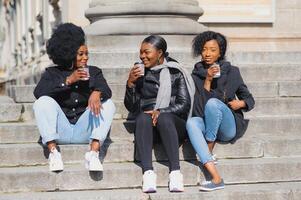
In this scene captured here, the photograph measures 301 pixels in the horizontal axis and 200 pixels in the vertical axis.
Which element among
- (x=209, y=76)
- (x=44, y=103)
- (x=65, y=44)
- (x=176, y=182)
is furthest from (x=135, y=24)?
(x=176, y=182)

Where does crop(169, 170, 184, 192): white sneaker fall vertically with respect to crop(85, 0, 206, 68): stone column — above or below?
below

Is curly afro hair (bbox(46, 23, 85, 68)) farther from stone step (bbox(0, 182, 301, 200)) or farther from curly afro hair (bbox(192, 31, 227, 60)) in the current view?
stone step (bbox(0, 182, 301, 200))

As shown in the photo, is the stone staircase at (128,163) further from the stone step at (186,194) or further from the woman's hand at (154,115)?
the woman's hand at (154,115)

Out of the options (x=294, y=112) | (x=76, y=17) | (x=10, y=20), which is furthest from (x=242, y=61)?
(x=10, y=20)

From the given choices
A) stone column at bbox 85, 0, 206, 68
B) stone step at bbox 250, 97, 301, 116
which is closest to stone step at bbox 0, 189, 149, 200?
stone step at bbox 250, 97, 301, 116

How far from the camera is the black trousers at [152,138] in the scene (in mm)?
6035

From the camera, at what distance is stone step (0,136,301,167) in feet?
20.8

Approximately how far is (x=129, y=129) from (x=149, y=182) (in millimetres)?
1065

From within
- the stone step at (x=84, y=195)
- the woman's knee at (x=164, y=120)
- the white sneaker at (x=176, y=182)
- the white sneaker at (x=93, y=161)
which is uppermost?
the woman's knee at (x=164, y=120)

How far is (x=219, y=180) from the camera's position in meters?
6.06

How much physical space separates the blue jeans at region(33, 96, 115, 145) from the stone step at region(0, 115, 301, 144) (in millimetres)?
484

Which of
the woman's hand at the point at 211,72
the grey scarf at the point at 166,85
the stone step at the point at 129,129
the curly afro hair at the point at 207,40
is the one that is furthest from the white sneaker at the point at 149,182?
the curly afro hair at the point at 207,40

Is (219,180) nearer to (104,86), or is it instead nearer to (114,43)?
A: (104,86)

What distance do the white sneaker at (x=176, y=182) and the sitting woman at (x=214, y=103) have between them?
184mm
